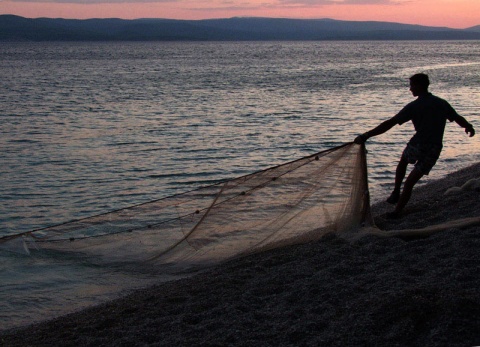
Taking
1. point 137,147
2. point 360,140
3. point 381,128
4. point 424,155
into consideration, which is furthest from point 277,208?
point 137,147

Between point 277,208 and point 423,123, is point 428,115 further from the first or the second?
point 277,208

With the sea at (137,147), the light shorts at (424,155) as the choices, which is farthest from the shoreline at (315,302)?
the sea at (137,147)

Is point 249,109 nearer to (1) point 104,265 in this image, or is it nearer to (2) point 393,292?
(1) point 104,265

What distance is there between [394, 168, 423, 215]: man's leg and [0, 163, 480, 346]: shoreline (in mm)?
293

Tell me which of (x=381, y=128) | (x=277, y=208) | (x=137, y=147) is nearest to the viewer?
(x=381, y=128)

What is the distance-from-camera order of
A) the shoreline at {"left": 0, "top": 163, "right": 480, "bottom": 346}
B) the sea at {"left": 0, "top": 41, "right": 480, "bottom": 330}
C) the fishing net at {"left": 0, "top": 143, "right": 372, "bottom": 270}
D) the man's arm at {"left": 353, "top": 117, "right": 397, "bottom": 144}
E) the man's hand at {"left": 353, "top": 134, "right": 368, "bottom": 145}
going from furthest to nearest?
the sea at {"left": 0, "top": 41, "right": 480, "bottom": 330} < the fishing net at {"left": 0, "top": 143, "right": 372, "bottom": 270} < the man's hand at {"left": 353, "top": 134, "right": 368, "bottom": 145} < the man's arm at {"left": 353, "top": 117, "right": 397, "bottom": 144} < the shoreline at {"left": 0, "top": 163, "right": 480, "bottom": 346}

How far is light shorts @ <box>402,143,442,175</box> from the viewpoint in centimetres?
654

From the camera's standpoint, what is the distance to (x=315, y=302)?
464 cm

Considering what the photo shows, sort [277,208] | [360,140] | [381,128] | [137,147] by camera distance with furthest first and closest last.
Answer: [137,147] → [277,208] → [360,140] → [381,128]

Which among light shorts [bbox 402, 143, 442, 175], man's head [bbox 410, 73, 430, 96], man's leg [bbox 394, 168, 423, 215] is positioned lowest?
man's leg [bbox 394, 168, 423, 215]

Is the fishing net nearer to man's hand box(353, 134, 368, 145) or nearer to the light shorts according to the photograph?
man's hand box(353, 134, 368, 145)

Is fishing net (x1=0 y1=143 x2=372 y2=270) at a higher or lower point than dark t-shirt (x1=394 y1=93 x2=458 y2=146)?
lower

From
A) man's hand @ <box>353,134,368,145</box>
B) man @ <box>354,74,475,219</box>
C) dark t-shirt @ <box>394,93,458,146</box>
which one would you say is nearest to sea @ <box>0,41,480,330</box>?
man's hand @ <box>353,134,368,145</box>

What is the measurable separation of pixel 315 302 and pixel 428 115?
280cm
